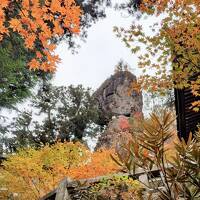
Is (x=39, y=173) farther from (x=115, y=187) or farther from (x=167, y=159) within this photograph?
(x=167, y=159)

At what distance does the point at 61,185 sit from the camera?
890 cm

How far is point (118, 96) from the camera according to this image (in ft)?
142

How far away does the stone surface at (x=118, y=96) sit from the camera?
139ft

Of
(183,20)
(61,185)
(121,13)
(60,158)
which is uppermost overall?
(121,13)

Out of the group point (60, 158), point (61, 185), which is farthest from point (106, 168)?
point (61, 185)

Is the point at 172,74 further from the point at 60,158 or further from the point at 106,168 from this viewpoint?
the point at 60,158

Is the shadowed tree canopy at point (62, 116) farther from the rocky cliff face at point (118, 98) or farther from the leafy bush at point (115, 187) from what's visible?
the leafy bush at point (115, 187)

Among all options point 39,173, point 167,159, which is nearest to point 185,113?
point 39,173

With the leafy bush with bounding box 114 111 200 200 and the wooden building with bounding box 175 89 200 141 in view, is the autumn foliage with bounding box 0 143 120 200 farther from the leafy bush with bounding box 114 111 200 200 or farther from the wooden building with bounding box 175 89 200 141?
the leafy bush with bounding box 114 111 200 200

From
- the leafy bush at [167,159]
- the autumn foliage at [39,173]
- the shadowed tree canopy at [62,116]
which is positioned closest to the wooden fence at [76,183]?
the leafy bush at [167,159]

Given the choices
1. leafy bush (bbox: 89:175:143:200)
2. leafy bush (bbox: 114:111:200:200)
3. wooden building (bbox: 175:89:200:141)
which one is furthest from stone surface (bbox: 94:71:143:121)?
leafy bush (bbox: 114:111:200:200)

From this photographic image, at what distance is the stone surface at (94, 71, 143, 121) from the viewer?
1668 inches

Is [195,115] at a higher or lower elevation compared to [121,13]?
lower

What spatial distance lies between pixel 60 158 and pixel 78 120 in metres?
14.2
